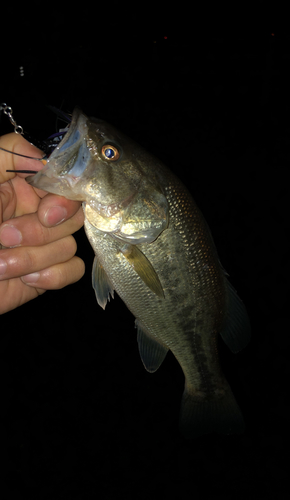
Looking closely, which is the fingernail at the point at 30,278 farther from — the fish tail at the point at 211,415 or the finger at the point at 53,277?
the fish tail at the point at 211,415

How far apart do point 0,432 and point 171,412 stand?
6.98ft

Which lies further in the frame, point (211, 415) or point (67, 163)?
point (211, 415)

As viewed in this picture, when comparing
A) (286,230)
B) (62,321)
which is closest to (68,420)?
(62,321)

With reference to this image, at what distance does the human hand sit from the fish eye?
240 mm

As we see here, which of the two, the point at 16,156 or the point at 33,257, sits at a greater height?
the point at 16,156

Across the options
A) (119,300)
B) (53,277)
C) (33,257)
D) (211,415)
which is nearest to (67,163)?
(33,257)

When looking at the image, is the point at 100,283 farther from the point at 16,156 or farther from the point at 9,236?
the point at 16,156

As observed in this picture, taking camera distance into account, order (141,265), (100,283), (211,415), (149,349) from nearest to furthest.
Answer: (141,265), (100,283), (149,349), (211,415)

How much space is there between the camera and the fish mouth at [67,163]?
75 centimetres

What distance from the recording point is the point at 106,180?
0.85 metres

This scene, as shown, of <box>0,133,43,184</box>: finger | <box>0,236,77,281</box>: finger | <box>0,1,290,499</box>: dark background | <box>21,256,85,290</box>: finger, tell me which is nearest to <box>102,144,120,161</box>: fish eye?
<box>0,133,43,184</box>: finger

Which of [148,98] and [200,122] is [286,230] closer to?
[200,122]

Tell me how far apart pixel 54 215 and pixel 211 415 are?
44.9 inches

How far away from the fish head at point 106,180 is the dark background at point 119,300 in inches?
106
